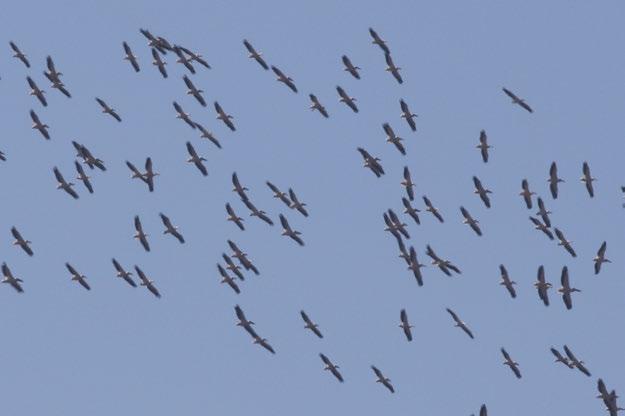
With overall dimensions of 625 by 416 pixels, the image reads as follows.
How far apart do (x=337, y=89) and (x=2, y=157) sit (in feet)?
73.3

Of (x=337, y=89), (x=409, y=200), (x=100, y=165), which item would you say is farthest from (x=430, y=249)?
(x=100, y=165)

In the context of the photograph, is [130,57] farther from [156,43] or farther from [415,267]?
[415,267]

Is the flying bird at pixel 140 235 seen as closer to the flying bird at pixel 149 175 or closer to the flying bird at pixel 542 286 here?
the flying bird at pixel 149 175

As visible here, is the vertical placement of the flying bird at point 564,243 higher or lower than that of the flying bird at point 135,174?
higher

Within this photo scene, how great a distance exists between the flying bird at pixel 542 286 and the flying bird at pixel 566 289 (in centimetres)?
94

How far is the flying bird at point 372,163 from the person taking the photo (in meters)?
130

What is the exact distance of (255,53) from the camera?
134 meters

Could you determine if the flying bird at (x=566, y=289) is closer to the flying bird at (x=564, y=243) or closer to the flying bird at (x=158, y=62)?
the flying bird at (x=564, y=243)

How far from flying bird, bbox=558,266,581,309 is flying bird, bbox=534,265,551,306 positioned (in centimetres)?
94

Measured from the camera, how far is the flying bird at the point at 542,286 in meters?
129

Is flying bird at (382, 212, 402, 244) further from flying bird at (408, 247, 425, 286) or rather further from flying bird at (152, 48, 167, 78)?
flying bird at (152, 48, 167, 78)

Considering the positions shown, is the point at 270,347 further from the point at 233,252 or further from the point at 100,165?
the point at 100,165

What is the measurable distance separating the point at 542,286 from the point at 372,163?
13.6 metres

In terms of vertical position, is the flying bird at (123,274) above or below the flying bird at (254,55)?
below
